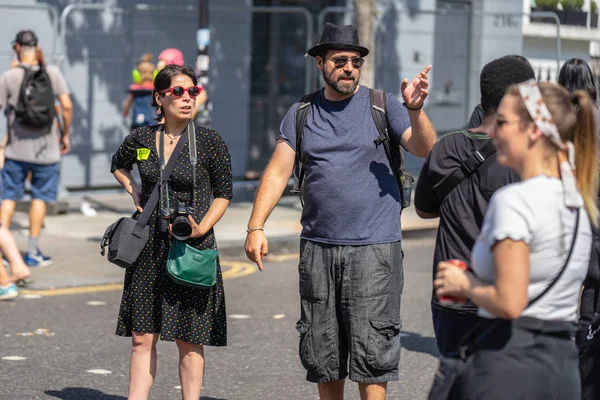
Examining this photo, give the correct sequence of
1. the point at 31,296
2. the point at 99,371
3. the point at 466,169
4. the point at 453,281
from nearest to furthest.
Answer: the point at 453,281 < the point at 466,169 < the point at 99,371 < the point at 31,296

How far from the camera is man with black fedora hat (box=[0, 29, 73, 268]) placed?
10.2 meters

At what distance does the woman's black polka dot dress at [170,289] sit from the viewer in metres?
5.60

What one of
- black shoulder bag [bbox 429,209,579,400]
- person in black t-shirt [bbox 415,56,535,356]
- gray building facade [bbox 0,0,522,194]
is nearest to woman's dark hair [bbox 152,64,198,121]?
person in black t-shirt [bbox 415,56,535,356]

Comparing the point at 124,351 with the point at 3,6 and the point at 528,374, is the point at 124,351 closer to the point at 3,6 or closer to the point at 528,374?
the point at 528,374

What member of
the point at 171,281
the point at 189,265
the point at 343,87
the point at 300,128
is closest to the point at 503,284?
the point at 343,87

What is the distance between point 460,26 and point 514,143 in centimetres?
1325

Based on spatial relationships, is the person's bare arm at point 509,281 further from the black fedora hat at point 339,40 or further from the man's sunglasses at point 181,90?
the man's sunglasses at point 181,90

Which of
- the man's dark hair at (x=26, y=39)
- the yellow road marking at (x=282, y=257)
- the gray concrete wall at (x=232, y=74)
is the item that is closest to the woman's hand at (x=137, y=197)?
the man's dark hair at (x=26, y=39)

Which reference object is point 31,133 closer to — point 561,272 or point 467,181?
point 467,181

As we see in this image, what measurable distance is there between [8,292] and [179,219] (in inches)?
149

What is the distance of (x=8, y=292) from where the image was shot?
884cm

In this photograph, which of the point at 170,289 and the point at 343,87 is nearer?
the point at 343,87

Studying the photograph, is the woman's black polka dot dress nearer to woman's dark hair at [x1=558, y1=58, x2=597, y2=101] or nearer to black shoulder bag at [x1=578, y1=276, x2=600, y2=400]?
black shoulder bag at [x1=578, y1=276, x2=600, y2=400]

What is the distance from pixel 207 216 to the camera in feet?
18.6
